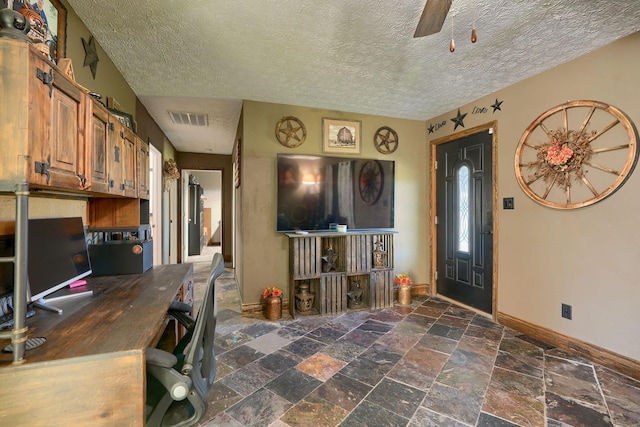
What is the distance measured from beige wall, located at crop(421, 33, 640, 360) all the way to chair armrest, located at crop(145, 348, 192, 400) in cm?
309

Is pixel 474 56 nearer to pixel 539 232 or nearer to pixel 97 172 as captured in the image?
pixel 539 232

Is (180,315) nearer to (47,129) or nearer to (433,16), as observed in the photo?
(47,129)

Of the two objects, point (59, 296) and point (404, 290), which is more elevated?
point (59, 296)

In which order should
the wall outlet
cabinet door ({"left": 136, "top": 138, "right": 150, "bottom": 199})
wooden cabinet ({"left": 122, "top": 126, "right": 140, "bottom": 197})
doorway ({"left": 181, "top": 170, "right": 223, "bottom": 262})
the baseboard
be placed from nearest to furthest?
wooden cabinet ({"left": 122, "top": 126, "right": 140, "bottom": 197}) < the baseboard < cabinet door ({"left": 136, "top": 138, "right": 150, "bottom": 199}) < the wall outlet < doorway ({"left": 181, "top": 170, "right": 223, "bottom": 262})

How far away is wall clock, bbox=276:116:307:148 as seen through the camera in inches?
131

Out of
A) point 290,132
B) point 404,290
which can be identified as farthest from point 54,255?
point 404,290

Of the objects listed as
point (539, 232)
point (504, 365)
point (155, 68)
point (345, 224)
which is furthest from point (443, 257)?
point (155, 68)

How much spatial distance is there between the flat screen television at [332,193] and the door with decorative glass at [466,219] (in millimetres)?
747

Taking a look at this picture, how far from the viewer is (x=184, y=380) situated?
1.02m

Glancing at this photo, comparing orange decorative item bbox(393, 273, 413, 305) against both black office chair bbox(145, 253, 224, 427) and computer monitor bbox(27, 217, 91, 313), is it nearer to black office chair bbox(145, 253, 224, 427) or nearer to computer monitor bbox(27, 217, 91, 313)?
black office chair bbox(145, 253, 224, 427)

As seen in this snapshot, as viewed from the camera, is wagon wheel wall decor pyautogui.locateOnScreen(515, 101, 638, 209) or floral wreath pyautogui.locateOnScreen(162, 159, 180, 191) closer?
wagon wheel wall decor pyautogui.locateOnScreen(515, 101, 638, 209)

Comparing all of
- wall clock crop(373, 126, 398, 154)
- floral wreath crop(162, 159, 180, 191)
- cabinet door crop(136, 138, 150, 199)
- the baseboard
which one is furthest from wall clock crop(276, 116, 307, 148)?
the baseboard

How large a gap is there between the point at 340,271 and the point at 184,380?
241 centimetres

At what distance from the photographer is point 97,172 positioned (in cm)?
150
